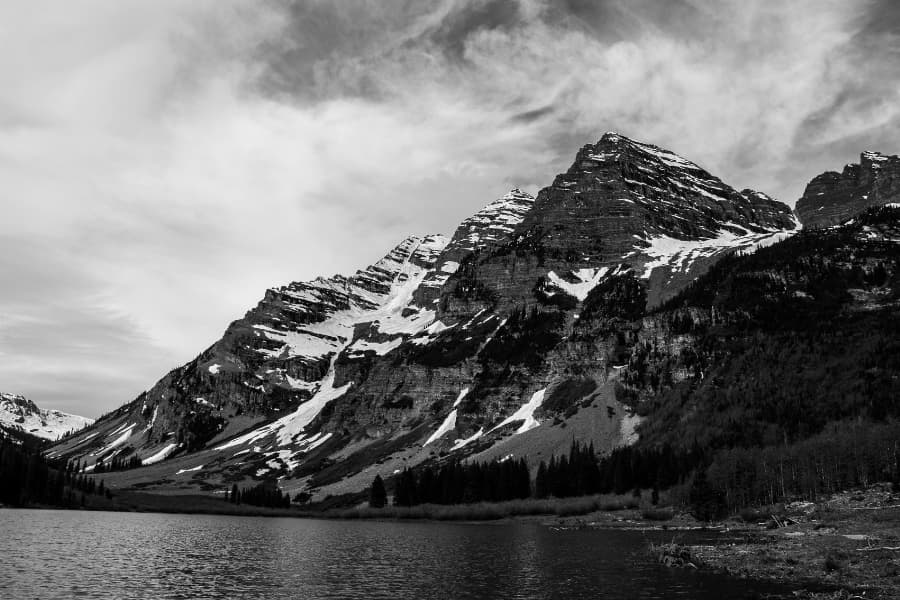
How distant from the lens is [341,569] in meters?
71.7

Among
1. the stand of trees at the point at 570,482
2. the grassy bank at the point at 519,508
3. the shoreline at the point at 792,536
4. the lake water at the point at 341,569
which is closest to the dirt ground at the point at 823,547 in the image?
the shoreline at the point at 792,536

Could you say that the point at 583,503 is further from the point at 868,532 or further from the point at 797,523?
the point at 868,532

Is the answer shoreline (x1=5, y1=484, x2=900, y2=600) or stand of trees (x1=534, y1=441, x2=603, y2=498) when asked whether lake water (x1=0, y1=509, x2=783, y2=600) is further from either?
stand of trees (x1=534, y1=441, x2=603, y2=498)

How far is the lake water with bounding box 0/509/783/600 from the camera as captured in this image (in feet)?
181

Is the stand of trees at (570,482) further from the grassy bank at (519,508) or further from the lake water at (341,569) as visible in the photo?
the lake water at (341,569)

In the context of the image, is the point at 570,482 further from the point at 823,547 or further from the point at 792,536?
the point at 823,547

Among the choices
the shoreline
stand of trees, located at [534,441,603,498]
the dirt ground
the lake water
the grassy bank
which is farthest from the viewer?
stand of trees, located at [534,441,603,498]

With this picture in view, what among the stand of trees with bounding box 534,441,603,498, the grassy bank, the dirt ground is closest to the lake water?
the dirt ground

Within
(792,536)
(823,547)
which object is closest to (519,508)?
(792,536)

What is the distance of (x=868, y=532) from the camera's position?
82188 mm

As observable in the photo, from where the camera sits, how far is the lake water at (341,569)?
181 feet

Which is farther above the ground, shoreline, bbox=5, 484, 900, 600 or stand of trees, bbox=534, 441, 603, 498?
stand of trees, bbox=534, 441, 603, 498

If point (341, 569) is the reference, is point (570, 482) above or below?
above

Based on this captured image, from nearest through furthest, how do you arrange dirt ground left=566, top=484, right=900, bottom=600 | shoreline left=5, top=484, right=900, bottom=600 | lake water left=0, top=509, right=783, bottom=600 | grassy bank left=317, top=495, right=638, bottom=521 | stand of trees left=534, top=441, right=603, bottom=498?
dirt ground left=566, top=484, right=900, bottom=600 → shoreline left=5, top=484, right=900, bottom=600 → lake water left=0, top=509, right=783, bottom=600 → grassy bank left=317, top=495, right=638, bottom=521 → stand of trees left=534, top=441, right=603, bottom=498
